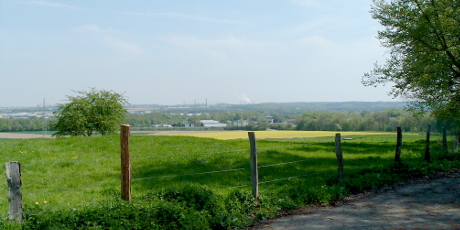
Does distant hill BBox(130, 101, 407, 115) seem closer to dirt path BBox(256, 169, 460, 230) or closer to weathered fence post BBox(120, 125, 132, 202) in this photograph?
dirt path BBox(256, 169, 460, 230)

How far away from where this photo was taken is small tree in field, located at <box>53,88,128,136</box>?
3469 centimetres

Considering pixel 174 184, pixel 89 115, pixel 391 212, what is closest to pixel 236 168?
pixel 174 184

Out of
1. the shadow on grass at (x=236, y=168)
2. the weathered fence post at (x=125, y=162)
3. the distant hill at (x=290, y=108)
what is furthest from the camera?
the distant hill at (x=290, y=108)

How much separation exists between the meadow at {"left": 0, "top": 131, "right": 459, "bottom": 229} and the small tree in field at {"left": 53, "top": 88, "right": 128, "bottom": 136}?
46.7ft

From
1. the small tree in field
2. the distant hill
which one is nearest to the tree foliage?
the small tree in field

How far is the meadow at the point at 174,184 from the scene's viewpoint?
704 centimetres

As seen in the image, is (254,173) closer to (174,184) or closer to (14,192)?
(174,184)

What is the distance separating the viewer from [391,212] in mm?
8641

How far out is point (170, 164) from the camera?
1523 centimetres

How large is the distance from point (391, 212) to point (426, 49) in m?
14.1

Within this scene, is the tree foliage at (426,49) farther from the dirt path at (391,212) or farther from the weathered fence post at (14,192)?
the weathered fence post at (14,192)

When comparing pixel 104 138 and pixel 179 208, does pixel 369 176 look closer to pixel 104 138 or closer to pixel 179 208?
pixel 179 208

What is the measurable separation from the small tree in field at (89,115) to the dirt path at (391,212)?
29.6 meters

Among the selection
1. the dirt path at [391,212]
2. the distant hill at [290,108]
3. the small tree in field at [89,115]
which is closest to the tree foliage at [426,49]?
the dirt path at [391,212]
